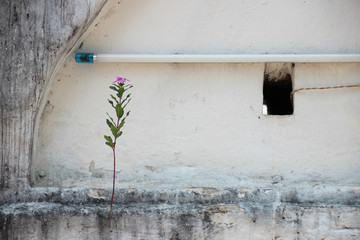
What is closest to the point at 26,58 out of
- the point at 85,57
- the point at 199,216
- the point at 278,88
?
the point at 85,57

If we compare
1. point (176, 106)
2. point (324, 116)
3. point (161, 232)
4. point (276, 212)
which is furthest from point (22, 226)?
point (324, 116)

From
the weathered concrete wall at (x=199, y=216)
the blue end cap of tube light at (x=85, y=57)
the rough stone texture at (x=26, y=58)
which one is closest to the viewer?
the weathered concrete wall at (x=199, y=216)

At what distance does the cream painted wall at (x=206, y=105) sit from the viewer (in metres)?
2.83

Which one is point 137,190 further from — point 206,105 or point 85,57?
point 85,57

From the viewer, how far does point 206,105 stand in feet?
9.41

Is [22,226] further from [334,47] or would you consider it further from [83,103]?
[334,47]

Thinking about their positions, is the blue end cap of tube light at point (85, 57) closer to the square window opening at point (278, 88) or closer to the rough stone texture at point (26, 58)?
the rough stone texture at point (26, 58)

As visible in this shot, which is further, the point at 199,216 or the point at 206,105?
the point at 206,105

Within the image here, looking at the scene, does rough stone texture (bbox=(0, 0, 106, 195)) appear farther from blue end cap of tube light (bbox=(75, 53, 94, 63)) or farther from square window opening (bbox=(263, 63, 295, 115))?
square window opening (bbox=(263, 63, 295, 115))

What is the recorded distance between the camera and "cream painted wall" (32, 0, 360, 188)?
9.29ft

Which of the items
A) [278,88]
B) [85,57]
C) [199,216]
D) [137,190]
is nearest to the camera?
[199,216]

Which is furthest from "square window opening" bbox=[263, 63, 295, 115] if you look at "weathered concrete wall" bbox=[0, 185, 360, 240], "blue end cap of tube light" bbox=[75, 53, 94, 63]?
"blue end cap of tube light" bbox=[75, 53, 94, 63]

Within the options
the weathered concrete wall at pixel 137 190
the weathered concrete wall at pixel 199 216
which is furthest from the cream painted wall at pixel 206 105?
the weathered concrete wall at pixel 199 216

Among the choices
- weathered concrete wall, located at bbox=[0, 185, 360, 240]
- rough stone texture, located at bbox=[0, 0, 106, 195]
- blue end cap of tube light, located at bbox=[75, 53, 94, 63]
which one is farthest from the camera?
blue end cap of tube light, located at bbox=[75, 53, 94, 63]
